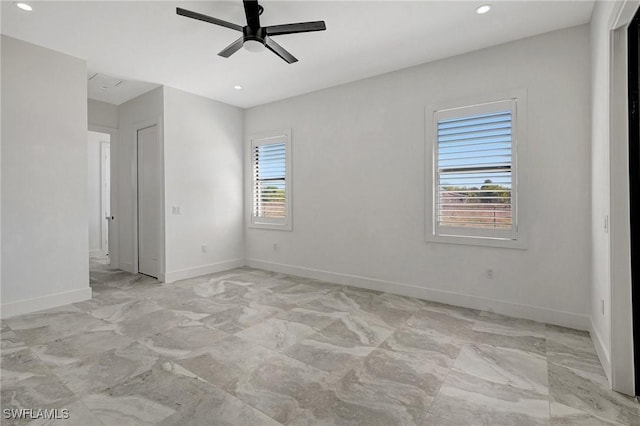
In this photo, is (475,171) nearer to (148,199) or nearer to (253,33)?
(253,33)

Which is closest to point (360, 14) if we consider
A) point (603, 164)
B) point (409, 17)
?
point (409, 17)

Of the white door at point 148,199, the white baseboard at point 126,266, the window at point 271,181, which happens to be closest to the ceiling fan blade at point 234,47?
the window at point 271,181

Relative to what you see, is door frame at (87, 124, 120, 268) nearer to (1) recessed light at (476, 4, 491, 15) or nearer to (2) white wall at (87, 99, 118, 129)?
(2) white wall at (87, 99, 118, 129)

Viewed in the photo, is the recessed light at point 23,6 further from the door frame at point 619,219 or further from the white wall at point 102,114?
the door frame at point 619,219

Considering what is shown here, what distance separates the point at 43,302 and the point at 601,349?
561 centimetres

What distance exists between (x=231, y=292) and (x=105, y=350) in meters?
1.80

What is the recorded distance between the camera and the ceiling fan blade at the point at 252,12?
103 inches

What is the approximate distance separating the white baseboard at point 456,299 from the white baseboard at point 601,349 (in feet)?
0.65

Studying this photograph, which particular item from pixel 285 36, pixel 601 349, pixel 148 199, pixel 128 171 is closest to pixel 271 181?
pixel 148 199

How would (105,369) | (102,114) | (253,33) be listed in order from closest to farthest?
(105,369), (253,33), (102,114)

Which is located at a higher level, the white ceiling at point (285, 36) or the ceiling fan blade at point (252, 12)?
the white ceiling at point (285, 36)

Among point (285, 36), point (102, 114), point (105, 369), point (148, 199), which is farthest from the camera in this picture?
point (102, 114)

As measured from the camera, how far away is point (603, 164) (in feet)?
8.00

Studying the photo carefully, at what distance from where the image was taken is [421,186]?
158 inches
